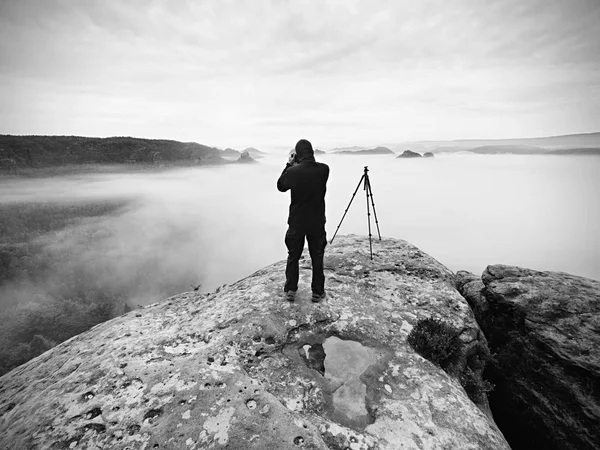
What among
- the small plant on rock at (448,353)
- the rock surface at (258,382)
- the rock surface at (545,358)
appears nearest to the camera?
the rock surface at (258,382)

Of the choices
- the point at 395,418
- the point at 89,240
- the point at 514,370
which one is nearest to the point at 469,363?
the point at 514,370

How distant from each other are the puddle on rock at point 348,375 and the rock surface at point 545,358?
16.8 ft

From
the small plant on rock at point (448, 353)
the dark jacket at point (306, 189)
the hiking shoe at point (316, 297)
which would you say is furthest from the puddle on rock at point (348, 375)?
the dark jacket at point (306, 189)

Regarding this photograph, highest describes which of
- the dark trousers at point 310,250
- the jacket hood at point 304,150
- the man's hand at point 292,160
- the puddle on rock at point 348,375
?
the jacket hood at point 304,150

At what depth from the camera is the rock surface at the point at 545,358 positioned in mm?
6695

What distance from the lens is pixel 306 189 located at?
7117mm

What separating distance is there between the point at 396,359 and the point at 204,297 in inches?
248

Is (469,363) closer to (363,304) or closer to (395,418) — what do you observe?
(363,304)

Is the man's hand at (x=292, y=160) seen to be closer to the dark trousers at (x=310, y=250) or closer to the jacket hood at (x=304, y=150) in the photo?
the jacket hood at (x=304, y=150)

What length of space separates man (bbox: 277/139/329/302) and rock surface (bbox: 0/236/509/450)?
702mm

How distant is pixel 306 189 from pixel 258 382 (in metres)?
4.52

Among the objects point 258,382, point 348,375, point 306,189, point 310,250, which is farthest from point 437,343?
point 306,189

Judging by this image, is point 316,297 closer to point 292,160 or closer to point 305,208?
point 305,208

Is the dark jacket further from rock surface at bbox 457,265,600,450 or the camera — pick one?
rock surface at bbox 457,265,600,450
